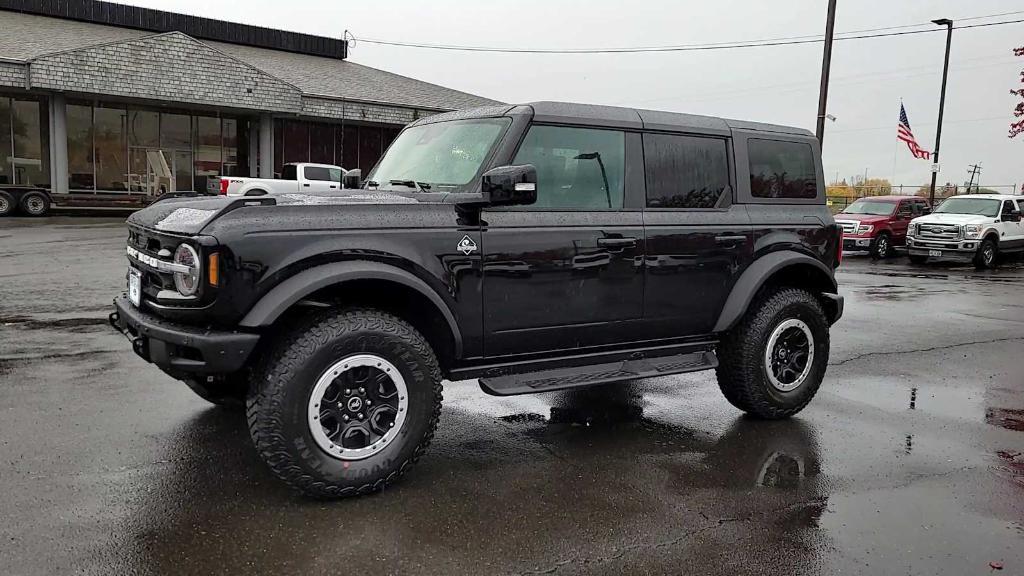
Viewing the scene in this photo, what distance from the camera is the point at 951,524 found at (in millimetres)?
3814

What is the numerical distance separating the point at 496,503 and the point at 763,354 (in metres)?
2.43

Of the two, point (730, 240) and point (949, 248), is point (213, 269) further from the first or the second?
point (949, 248)

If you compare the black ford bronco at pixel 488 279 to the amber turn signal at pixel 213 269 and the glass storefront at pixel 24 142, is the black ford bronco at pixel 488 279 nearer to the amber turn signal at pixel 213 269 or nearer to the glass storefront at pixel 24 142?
the amber turn signal at pixel 213 269

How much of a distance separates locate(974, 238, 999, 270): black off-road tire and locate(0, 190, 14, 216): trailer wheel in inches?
1131

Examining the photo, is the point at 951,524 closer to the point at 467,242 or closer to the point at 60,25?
the point at 467,242

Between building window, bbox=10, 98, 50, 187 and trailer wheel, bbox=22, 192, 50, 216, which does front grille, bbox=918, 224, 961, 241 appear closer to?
trailer wheel, bbox=22, 192, 50, 216

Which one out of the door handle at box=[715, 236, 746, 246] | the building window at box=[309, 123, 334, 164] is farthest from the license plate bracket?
the building window at box=[309, 123, 334, 164]

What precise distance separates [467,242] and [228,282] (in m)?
1.26

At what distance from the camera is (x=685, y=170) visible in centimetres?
512

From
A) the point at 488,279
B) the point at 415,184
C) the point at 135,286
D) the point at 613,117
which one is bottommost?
the point at 135,286

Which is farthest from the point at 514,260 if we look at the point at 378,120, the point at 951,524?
the point at 378,120

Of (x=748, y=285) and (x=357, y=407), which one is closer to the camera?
(x=357, y=407)

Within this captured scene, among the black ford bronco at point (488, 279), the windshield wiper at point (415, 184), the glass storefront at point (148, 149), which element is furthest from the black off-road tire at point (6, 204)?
the windshield wiper at point (415, 184)

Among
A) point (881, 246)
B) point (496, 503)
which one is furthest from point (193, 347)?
point (881, 246)
